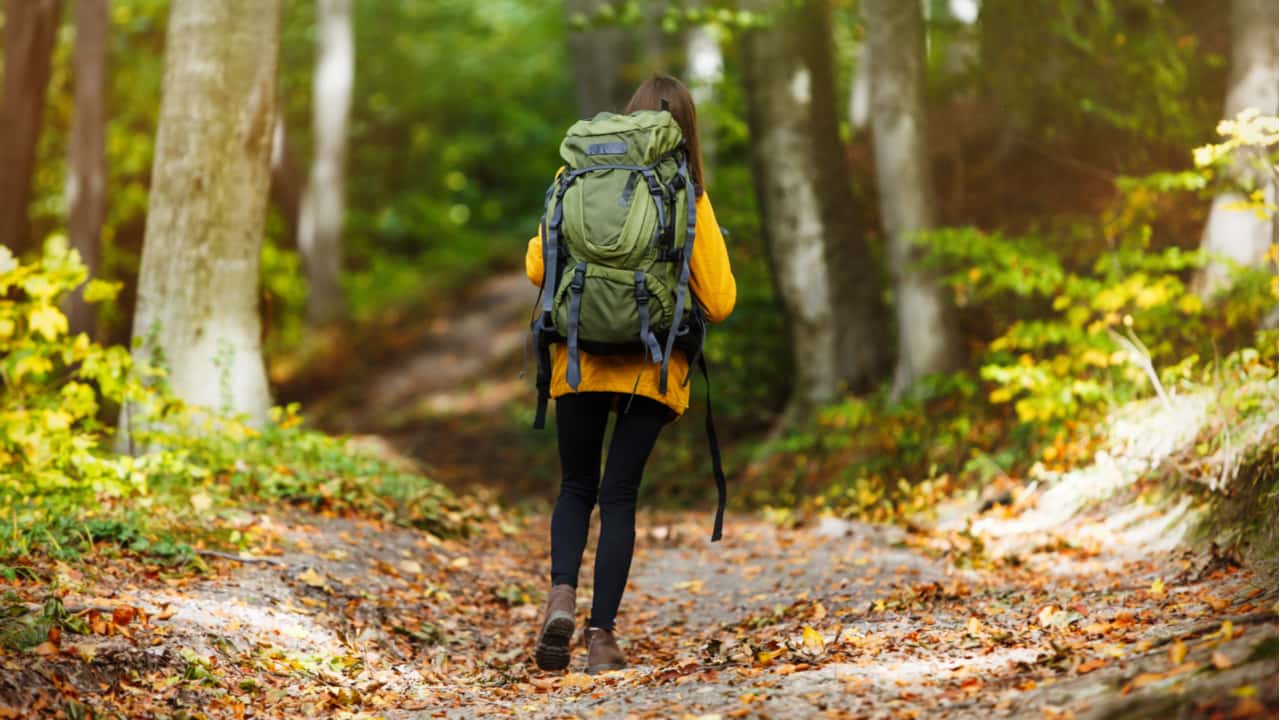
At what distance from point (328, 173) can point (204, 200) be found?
517 inches

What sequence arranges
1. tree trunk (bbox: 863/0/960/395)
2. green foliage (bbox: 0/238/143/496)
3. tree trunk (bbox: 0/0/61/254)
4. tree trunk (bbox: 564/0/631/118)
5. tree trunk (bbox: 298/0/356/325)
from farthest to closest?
tree trunk (bbox: 298/0/356/325) → tree trunk (bbox: 564/0/631/118) → tree trunk (bbox: 0/0/61/254) → tree trunk (bbox: 863/0/960/395) → green foliage (bbox: 0/238/143/496)

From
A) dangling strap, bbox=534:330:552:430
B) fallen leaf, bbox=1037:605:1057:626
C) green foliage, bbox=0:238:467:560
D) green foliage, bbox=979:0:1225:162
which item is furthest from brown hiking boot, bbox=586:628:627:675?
green foliage, bbox=979:0:1225:162

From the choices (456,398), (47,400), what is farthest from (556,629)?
(456,398)

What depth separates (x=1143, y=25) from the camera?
10555mm

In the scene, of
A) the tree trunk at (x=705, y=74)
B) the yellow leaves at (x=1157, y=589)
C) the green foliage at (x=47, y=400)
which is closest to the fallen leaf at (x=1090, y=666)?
the yellow leaves at (x=1157, y=589)

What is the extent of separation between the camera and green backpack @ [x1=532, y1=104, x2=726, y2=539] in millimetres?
4309

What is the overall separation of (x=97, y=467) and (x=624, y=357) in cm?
292

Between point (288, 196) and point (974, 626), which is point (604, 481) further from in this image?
point (288, 196)

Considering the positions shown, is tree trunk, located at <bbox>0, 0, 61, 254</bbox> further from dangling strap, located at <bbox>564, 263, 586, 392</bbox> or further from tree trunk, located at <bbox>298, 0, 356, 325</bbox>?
dangling strap, located at <bbox>564, 263, 586, 392</bbox>

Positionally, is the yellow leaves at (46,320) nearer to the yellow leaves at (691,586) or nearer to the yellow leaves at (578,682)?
the yellow leaves at (578,682)

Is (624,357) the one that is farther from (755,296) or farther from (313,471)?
(755,296)

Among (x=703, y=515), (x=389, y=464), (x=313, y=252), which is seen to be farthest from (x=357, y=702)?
(x=313, y=252)

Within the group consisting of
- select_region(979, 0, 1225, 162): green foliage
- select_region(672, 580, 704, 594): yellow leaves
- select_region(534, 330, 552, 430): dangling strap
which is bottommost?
select_region(672, 580, 704, 594): yellow leaves

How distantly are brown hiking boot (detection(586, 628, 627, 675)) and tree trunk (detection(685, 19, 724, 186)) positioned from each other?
8.23 metres
